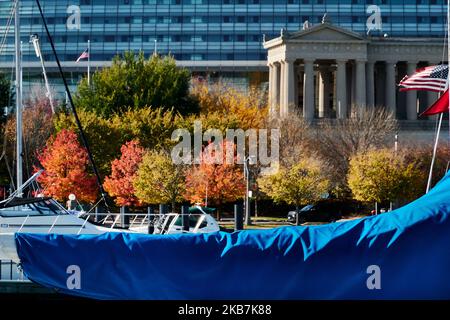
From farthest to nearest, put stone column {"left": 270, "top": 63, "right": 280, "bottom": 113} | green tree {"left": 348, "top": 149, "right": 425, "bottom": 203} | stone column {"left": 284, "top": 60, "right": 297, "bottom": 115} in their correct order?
stone column {"left": 270, "top": 63, "right": 280, "bottom": 113} → stone column {"left": 284, "top": 60, "right": 297, "bottom": 115} → green tree {"left": 348, "top": 149, "right": 425, "bottom": 203}

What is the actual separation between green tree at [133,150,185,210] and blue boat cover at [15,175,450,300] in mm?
57375

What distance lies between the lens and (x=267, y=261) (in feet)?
90.9

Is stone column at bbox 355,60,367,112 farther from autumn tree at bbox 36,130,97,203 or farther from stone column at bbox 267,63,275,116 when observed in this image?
autumn tree at bbox 36,130,97,203

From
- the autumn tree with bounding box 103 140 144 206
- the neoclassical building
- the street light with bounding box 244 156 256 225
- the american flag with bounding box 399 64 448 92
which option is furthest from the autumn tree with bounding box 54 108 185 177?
the american flag with bounding box 399 64 448 92

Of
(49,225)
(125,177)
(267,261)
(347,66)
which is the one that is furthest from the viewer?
(347,66)

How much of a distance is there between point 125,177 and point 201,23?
251ft

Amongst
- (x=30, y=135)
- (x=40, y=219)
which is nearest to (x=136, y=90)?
(x=30, y=135)

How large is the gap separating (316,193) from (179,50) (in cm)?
7910

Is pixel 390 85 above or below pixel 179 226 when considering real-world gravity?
above

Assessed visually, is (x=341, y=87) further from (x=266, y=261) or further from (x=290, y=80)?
(x=266, y=261)

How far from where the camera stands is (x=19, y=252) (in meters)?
28.9

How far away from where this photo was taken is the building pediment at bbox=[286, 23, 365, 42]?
137 m

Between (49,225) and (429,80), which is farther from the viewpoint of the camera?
(429,80)

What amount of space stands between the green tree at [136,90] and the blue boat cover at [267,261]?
79.3 metres
